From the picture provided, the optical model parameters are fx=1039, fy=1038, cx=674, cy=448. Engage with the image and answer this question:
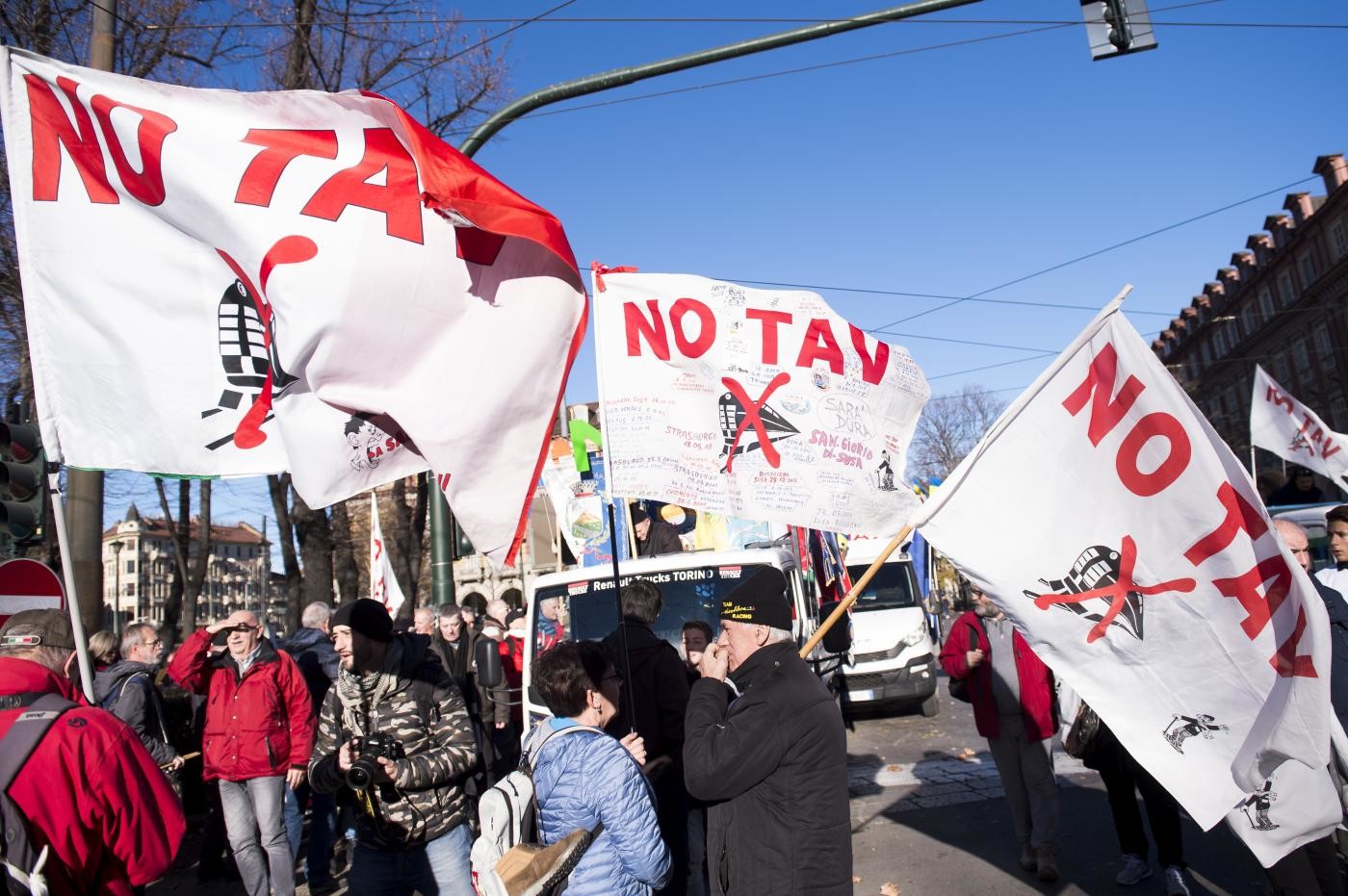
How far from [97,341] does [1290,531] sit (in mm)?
4922

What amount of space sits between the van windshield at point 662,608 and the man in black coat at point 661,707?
171cm

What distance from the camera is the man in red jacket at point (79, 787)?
2.95 meters

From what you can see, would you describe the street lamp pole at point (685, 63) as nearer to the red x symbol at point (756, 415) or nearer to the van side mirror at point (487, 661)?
the van side mirror at point (487, 661)

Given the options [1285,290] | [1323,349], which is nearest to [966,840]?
[1323,349]

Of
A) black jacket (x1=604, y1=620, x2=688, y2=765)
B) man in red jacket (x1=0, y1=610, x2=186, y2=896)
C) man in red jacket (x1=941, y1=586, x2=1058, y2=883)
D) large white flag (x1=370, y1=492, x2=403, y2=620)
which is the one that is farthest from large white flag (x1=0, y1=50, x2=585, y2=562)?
large white flag (x1=370, y1=492, x2=403, y2=620)

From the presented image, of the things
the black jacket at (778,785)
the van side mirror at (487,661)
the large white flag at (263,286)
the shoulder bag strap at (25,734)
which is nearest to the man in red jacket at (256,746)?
the van side mirror at (487,661)

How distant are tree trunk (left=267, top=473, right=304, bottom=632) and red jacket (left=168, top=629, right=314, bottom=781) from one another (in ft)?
49.4

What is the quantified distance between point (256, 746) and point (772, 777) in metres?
3.90

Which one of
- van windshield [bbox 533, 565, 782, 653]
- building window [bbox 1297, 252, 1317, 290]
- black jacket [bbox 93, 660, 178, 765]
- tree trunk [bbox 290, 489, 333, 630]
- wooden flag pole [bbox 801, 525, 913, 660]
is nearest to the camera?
wooden flag pole [bbox 801, 525, 913, 660]

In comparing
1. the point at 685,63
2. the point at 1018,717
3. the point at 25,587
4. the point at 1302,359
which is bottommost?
the point at 1018,717

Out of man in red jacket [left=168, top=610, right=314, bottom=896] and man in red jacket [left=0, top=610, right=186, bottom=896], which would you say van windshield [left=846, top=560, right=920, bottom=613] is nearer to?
man in red jacket [left=168, top=610, right=314, bottom=896]

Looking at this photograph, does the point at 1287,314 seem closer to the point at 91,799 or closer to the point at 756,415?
the point at 756,415

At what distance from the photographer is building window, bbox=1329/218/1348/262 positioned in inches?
1713

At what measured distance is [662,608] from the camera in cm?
731
